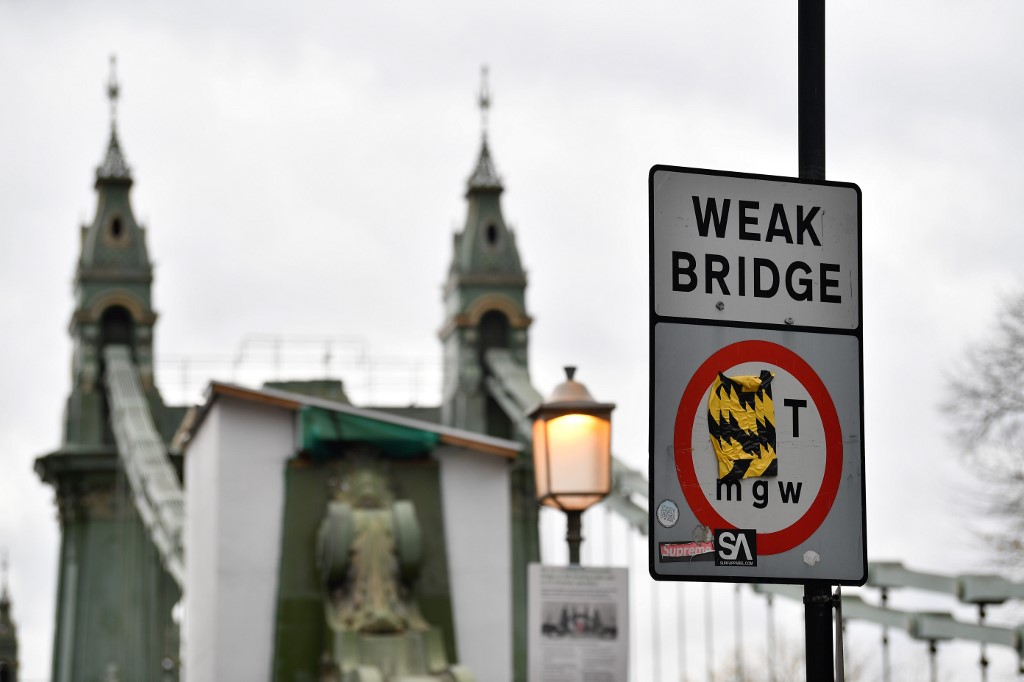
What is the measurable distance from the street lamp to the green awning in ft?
41.6

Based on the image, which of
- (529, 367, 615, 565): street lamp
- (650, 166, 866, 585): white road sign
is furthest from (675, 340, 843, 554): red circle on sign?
(529, 367, 615, 565): street lamp

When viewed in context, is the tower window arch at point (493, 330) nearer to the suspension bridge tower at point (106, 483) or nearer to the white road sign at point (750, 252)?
the suspension bridge tower at point (106, 483)

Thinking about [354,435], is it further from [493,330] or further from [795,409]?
[493,330]

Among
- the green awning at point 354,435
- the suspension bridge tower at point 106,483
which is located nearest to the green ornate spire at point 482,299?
the suspension bridge tower at point 106,483

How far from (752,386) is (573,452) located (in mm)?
8472

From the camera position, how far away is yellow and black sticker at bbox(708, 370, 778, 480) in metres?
5.13

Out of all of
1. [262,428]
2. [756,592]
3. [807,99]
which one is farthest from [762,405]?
A: [756,592]

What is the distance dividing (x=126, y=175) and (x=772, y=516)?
6001 cm

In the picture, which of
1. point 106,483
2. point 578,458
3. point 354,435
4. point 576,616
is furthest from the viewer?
point 106,483

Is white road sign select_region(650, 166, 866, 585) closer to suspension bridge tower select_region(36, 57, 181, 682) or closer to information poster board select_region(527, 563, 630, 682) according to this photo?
information poster board select_region(527, 563, 630, 682)

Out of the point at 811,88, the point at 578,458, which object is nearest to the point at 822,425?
the point at 811,88

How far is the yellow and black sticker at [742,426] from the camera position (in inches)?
202

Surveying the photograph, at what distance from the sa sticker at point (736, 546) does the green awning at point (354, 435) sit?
843 inches

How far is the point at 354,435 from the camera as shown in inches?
1055
